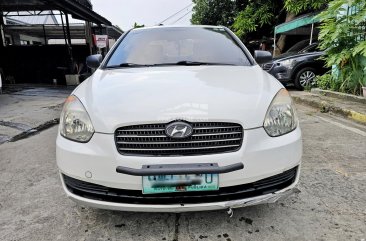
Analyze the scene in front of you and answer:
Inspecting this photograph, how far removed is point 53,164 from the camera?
3.50 metres

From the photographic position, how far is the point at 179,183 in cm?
180

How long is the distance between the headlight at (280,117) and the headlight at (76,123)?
1.10 m

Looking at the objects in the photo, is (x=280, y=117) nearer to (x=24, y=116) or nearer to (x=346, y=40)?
(x=346, y=40)

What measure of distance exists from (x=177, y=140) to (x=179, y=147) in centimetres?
4

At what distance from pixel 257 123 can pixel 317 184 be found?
4.15 ft

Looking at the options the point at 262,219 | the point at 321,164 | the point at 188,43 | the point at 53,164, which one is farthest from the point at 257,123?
the point at 53,164

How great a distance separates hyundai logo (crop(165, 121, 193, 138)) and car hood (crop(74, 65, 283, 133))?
0.13 feet

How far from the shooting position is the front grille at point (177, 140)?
1.87 metres

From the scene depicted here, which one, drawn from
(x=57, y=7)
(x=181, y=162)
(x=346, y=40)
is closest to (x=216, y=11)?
(x=57, y=7)

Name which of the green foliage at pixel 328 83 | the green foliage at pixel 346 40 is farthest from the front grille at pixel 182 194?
the green foliage at pixel 328 83

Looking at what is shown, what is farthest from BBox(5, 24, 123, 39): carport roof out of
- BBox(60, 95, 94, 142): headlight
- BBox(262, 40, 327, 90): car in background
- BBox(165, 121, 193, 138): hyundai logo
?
BBox(165, 121, 193, 138): hyundai logo

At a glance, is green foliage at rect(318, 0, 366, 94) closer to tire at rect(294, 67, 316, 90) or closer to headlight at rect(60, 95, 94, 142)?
tire at rect(294, 67, 316, 90)

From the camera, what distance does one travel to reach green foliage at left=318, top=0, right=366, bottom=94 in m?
6.20

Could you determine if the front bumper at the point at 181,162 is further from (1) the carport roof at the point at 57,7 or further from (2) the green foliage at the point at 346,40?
(1) the carport roof at the point at 57,7
